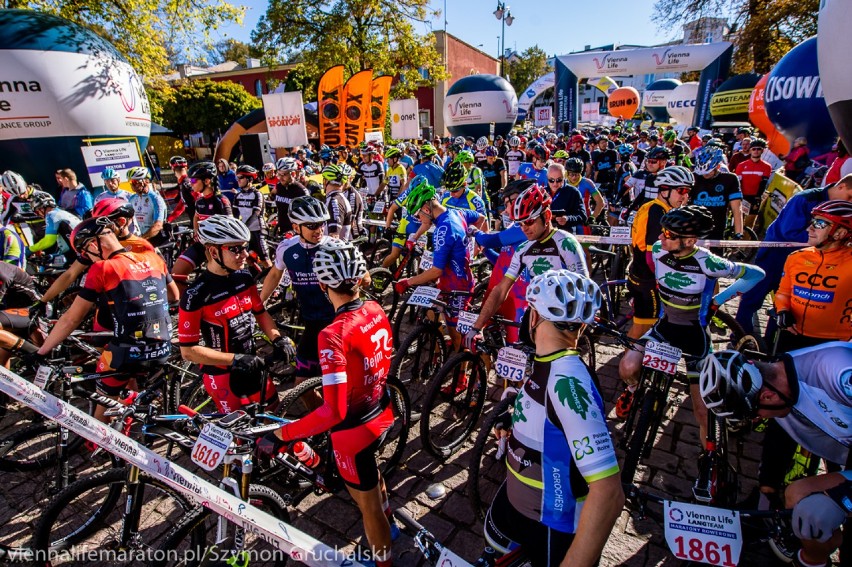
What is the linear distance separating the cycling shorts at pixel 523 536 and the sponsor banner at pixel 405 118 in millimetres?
19058

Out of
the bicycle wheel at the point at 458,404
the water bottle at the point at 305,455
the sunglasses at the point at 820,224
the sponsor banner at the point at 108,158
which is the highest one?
the sponsor banner at the point at 108,158

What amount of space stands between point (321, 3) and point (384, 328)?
31666mm

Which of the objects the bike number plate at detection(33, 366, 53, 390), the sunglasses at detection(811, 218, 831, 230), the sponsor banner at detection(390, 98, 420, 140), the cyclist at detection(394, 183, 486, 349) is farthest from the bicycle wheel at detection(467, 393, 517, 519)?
the sponsor banner at detection(390, 98, 420, 140)

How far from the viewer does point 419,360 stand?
5535 mm

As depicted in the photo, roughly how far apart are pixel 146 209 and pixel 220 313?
5751 mm

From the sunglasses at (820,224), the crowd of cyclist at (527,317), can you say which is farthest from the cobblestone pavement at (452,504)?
the sunglasses at (820,224)

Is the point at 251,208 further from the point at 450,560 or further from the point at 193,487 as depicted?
the point at 450,560

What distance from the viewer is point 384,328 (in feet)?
10.3

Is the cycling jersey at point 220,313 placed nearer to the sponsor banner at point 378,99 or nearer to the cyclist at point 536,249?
the cyclist at point 536,249

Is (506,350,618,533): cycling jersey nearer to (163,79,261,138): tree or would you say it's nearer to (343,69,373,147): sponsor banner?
(343,69,373,147): sponsor banner

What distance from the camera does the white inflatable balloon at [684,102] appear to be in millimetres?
33312

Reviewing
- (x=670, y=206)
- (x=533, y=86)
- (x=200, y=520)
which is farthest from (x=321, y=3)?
(x=200, y=520)

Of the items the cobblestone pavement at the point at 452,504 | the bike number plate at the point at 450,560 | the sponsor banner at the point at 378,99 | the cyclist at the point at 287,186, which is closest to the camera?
the bike number plate at the point at 450,560

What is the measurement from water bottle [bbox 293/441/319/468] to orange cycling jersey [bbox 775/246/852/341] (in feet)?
14.3
